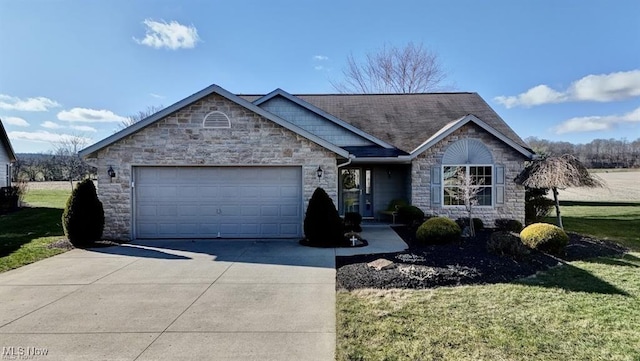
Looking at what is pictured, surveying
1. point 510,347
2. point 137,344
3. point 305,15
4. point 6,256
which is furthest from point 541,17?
point 6,256

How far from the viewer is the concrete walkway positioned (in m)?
4.25

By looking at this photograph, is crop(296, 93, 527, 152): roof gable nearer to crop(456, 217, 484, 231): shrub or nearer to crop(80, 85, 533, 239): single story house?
crop(456, 217, 484, 231): shrub

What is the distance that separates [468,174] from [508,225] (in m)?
2.26

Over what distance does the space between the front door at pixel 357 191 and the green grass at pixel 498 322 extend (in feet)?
30.2

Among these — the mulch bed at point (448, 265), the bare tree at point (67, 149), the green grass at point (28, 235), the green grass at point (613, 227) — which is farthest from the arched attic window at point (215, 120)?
the bare tree at point (67, 149)

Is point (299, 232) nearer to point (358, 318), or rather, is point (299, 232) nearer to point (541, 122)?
point (358, 318)

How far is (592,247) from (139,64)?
18465 mm

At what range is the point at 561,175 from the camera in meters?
10.9

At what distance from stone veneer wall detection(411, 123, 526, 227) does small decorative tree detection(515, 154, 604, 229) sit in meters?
1.69

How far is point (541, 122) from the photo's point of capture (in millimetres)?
33531

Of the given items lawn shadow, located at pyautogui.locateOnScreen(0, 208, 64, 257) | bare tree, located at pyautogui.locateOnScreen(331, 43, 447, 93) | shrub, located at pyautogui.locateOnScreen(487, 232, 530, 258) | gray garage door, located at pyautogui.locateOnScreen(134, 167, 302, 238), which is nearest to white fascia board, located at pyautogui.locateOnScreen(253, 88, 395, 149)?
gray garage door, located at pyautogui.locateOnScreen(134, 167, 302, 238)

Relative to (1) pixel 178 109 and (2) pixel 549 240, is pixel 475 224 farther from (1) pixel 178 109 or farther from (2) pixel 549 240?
(1) pixel 178 109

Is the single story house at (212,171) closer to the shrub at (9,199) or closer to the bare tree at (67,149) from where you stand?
the shrub at (9,199)

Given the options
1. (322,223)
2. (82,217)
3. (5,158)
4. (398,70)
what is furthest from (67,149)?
(322,223)
